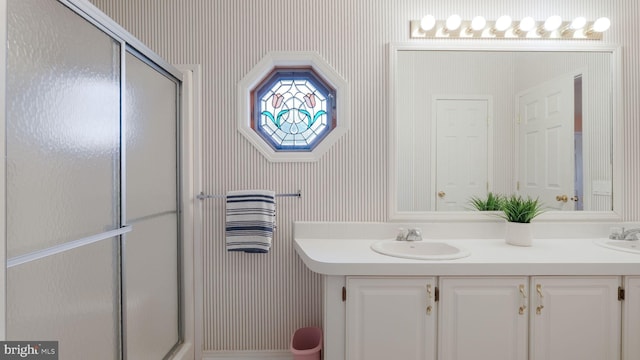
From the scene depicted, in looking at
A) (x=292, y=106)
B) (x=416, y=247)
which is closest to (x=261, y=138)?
(x=292, y=106)

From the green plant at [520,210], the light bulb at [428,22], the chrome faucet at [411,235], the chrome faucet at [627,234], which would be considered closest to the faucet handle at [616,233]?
the chrome faucet at [627,234]

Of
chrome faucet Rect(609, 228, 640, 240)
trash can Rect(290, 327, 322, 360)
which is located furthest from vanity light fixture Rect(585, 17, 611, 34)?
trash can Rect(290, 327, 322, 360)

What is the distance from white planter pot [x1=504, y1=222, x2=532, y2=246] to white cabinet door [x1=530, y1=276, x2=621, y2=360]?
0.33 metres

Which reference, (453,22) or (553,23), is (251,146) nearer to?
(453,22)

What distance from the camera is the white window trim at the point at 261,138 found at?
1848 millimetres

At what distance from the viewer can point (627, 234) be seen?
68.4 inches

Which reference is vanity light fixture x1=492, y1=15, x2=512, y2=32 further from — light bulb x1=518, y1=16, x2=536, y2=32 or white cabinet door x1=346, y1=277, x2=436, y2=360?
white cabinet door x1=346, y1=277, x2=436, y2=360

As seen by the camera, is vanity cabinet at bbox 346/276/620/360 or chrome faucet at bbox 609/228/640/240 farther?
chrome faucet at bbox 609/228/640/240

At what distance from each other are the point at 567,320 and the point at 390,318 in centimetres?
76

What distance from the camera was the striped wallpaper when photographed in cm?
185

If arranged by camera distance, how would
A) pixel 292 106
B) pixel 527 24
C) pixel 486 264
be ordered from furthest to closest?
pixel 292 106 → pixel 527 24 → pixel 486 264

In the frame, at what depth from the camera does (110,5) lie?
1852 mm

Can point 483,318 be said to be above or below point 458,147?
below

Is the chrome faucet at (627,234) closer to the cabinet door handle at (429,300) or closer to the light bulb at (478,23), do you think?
the cabinet door handle at (429,300)
